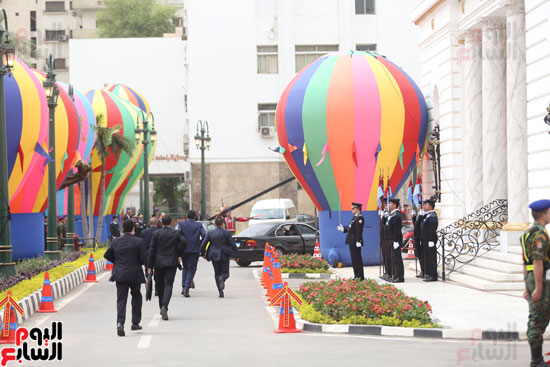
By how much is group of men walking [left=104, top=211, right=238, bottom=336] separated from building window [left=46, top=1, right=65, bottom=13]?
267ft

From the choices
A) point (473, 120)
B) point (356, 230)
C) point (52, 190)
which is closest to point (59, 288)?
point (356, 230)

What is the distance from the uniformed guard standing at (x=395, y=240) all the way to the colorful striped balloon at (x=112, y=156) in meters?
26.0

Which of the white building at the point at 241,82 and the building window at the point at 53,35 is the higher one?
the building window at the point at 53,35

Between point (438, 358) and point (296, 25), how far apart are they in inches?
1887

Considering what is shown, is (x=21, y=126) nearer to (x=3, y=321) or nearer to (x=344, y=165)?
(x=344, y=165)

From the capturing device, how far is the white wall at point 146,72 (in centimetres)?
6800

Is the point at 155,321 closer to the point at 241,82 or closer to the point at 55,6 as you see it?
the point at 241,82

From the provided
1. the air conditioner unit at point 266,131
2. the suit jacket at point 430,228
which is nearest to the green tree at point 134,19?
the air conditioner unit at point 266,131

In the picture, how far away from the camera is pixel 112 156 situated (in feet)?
155

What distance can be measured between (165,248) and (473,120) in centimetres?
1343

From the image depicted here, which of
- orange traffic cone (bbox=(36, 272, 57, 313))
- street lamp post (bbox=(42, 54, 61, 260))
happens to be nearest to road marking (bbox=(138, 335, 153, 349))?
orange traffic cone (bbox=(36, 272, 57, 313))

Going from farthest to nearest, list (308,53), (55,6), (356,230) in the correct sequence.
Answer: (55,6) → (308,53) → (356,230)

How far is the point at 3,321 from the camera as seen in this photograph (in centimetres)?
1394

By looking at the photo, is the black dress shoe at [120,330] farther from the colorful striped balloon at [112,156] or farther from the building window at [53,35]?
the building window at [53,35]
